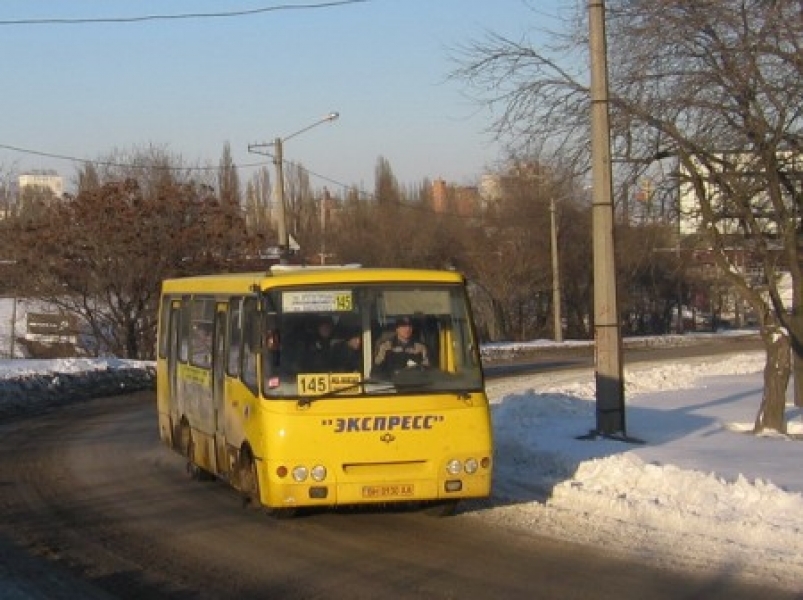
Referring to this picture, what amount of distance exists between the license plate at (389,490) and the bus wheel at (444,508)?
2.87 feet

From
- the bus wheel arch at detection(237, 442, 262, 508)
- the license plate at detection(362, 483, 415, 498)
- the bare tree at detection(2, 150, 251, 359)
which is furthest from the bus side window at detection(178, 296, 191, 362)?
the bare tree at detection(2, 150, 251, 359)

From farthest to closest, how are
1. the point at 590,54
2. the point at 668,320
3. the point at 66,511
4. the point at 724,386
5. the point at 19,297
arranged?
1. the point at 668,320
2. the point at 19,297
3. the point at 724,386
4. the point at 590,54
5. the point at 66,511

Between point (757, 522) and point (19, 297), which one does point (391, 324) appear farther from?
point (19, 297)

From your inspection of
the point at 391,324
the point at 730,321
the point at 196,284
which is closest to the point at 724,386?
the point at 196,284

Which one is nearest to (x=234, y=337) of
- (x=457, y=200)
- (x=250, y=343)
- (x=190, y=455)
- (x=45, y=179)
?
(x=250, y=343)

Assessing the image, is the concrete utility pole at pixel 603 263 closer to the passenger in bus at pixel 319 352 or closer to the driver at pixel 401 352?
the driver at pixel 401 352

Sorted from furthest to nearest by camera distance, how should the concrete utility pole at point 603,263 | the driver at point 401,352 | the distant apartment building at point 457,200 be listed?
the distant apartment building at point 457,200 < the concrete utility pole at point 603,263 < the driver at point 401,352

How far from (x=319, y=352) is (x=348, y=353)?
25 cm

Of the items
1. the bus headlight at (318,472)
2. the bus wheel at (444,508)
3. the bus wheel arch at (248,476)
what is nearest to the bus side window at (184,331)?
the bus wheel arch at (248,476)

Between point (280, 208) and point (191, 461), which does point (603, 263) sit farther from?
point (280, 208)

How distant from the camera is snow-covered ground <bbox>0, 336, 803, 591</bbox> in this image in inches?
380

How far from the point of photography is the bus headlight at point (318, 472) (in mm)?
10602

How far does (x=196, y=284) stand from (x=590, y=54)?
578cm

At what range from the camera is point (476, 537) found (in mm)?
10461
